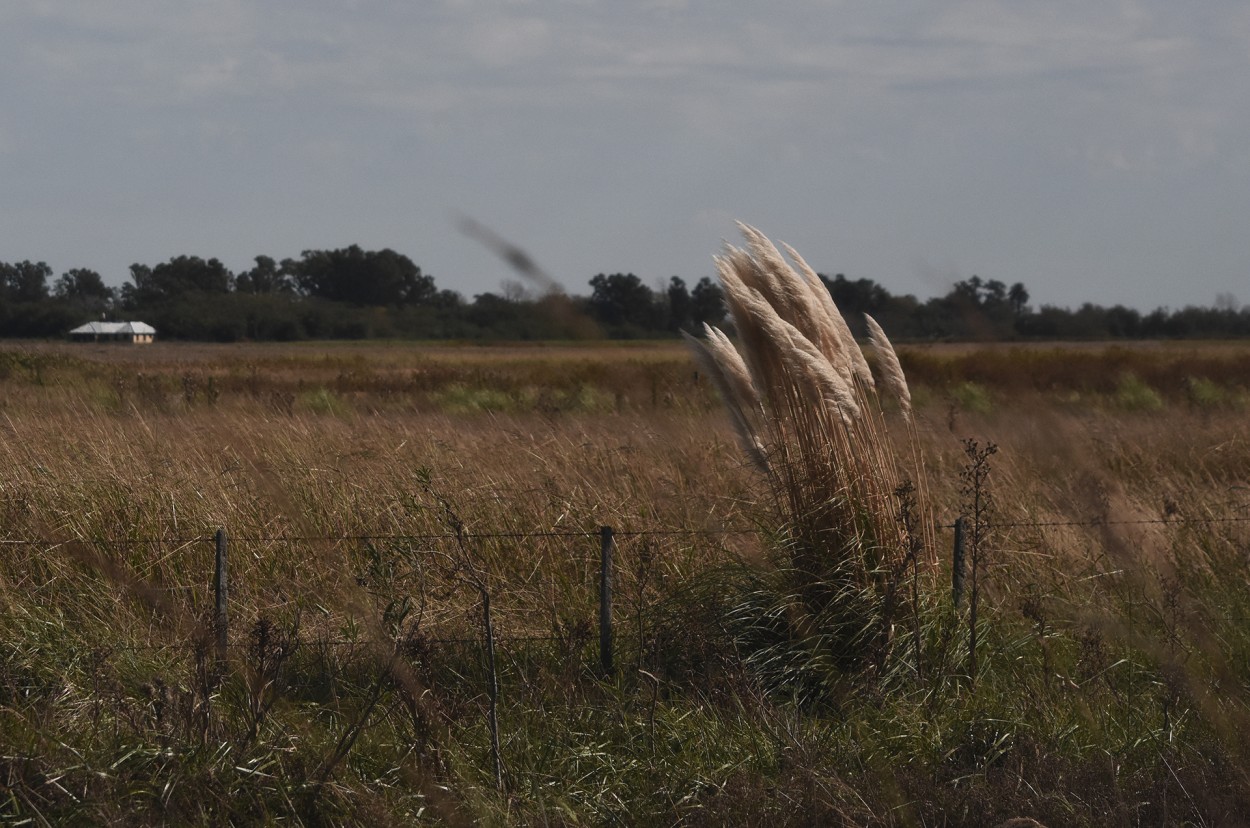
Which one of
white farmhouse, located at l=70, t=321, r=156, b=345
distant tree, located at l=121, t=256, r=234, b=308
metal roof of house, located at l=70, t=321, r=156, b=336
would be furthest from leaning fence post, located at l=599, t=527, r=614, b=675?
metal roof of house, located at l=70, t=321, r=156, b=336

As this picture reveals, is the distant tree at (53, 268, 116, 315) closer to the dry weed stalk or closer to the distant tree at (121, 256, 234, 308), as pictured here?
the distant tree at (121, 256, 234, 308)

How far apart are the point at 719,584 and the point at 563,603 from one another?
1.10 metres

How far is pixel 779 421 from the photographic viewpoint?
17.7ft

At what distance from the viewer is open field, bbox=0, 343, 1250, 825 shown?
3936 millimetres

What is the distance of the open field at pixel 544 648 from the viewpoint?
394cm

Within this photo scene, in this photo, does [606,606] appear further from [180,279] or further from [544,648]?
[180,279]

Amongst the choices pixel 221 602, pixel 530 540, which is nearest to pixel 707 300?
pixel 530 540

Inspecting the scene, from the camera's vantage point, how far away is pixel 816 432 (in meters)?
5.32

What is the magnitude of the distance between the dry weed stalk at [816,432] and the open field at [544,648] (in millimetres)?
339

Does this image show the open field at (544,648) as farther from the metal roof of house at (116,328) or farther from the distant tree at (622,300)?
the metal roof of house at (116,328)

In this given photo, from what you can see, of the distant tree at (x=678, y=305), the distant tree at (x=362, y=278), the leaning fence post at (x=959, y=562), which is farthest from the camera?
the distant tree at (x=362, y=278)

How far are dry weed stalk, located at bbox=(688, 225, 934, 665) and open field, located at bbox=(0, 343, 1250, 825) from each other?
34 cm

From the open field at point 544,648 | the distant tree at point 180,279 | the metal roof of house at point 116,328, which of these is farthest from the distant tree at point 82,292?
the open field at point 544,648

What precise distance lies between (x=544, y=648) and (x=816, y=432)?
64.2 inches
